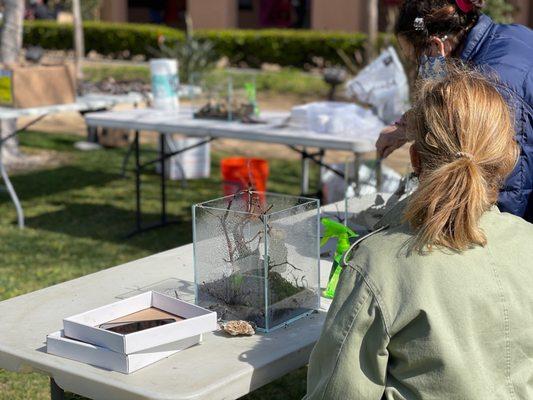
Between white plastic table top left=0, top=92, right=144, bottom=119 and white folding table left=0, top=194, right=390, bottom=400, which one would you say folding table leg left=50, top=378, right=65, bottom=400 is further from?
white plastic table top left=0, top=92, right=144, bottom=119

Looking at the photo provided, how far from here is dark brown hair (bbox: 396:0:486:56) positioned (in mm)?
2736

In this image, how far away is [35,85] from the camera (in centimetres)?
591

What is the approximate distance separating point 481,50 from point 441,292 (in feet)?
4.10

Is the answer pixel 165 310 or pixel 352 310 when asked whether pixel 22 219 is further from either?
pixel 352 310

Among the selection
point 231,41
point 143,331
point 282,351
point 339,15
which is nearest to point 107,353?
point 143,331

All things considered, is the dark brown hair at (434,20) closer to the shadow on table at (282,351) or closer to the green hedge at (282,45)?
the shadow on table at (282,351)

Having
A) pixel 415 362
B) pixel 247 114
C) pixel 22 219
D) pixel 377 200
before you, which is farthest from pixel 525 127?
pixel 22 219

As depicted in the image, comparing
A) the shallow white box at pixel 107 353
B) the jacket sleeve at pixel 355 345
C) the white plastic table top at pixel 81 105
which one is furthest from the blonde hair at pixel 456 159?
the white plastic table top at pixel 81 105

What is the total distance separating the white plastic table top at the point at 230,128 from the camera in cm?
500

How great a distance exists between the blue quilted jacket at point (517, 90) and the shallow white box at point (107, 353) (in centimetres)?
109

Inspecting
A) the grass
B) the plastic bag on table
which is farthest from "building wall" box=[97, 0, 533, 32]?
the plastic bag on table

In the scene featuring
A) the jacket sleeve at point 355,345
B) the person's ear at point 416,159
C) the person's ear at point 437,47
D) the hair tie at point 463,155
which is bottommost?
the jacket sleeve at point 355,345

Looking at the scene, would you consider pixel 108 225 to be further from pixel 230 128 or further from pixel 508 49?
pixel 508 49

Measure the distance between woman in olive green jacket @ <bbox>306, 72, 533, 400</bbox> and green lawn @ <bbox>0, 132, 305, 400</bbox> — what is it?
2.14m
